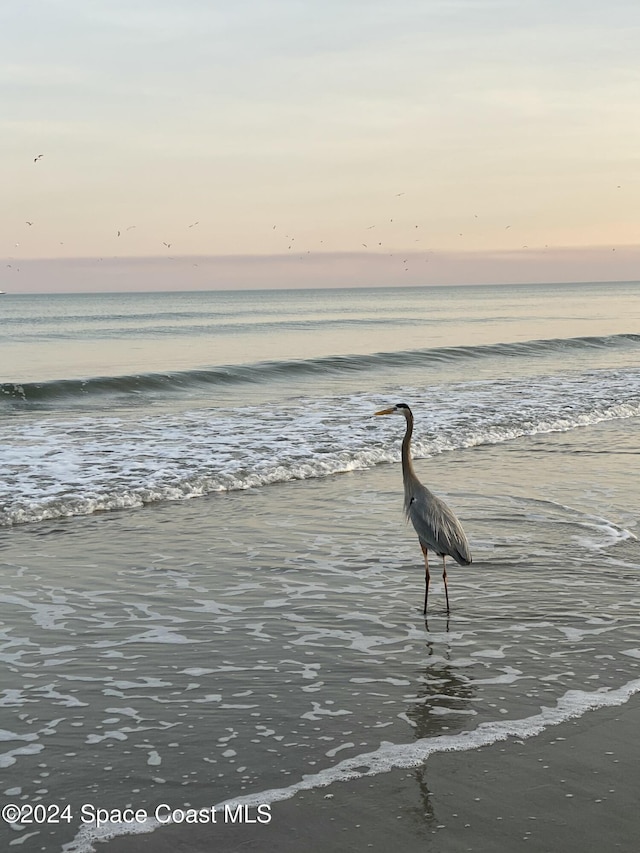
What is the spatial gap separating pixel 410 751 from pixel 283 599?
2548 millimetres

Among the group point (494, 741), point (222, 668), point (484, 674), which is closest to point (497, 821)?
point (494, 741)

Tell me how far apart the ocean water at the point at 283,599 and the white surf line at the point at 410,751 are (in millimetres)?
14

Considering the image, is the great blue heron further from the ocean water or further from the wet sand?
the wet sand

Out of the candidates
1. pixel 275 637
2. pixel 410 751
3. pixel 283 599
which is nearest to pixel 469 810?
pixel 410 751

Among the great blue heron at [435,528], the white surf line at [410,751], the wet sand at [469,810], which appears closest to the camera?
the wet sand at [469,810]

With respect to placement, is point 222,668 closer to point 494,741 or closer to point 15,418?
point 494,741

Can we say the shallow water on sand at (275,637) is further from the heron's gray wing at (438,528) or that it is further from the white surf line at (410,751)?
the heron's gray wing at (438,528)

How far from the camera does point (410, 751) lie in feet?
14.3

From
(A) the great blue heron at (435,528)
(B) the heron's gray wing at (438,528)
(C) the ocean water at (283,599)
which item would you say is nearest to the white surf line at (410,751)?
(C) the ocean water at (283,599)

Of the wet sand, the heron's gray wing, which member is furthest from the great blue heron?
the wet sand

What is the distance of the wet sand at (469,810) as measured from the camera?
11.8 feet

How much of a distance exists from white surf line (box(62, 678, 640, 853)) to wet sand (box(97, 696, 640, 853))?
0.06 m

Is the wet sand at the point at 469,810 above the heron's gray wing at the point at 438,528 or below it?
below

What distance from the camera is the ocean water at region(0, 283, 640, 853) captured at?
4406mm
